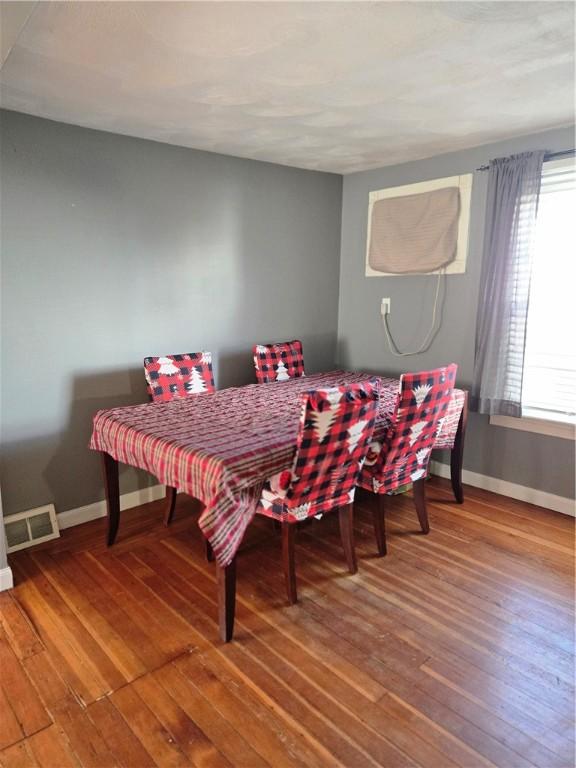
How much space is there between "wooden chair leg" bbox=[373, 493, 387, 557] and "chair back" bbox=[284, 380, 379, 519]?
370 millimetres

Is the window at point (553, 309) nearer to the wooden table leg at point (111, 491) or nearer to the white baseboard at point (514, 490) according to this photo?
the white baseboard at point (514, 490)

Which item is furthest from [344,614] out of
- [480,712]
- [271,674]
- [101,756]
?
[101,756]

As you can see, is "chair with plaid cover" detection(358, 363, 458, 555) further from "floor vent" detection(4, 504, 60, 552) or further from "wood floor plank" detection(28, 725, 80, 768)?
"floor vent" detection(4, 504, 60, 552)

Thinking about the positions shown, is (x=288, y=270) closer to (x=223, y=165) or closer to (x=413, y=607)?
(x=223, y=165)

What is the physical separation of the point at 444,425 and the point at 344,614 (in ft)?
4.36

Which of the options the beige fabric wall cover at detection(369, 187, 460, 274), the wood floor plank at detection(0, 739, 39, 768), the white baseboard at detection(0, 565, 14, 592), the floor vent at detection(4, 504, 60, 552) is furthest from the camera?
the beige fabric wall cover at detection(369, 187, 460, 274)

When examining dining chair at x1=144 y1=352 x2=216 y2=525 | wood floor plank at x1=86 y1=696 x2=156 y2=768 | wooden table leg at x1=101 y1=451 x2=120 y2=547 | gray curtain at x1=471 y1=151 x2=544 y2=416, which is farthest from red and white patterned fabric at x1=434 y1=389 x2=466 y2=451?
wood floor plank at x1=86 y1=696 x2=156 y2=768

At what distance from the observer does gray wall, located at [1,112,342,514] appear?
2.63 meters

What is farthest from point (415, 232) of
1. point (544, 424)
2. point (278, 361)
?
point (544, 424)

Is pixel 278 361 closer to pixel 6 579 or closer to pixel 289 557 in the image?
pixel 289 557

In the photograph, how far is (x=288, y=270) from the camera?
390 centimetres

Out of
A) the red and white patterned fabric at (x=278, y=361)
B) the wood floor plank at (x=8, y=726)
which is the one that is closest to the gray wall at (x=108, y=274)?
the red and white patterned fabric at (x=278, y=361)

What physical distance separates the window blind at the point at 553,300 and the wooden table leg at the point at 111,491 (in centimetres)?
256

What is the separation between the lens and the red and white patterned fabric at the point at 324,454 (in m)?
1.92
